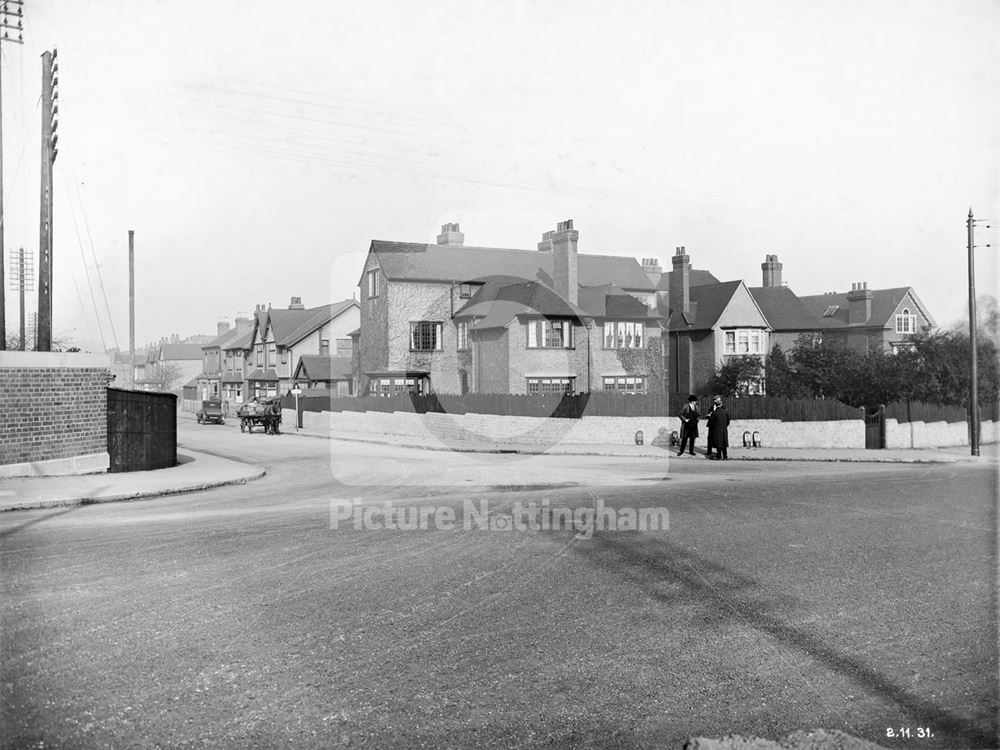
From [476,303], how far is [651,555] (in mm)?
39980

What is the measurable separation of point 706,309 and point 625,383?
356 inches

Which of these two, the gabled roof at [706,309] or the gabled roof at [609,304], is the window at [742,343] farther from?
the gabled roof at [609,304]

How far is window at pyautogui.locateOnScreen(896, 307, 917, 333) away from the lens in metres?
60.9

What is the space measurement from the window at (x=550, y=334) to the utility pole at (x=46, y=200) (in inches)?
1073

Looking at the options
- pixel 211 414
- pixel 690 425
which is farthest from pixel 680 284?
pixel 211 414

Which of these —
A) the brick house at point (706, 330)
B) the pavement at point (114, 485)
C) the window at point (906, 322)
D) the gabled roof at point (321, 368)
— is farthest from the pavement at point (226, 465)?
the window at point (906, 322)

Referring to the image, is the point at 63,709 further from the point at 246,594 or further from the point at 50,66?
the point at 50,66

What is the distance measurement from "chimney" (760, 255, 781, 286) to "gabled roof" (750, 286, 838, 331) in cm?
213

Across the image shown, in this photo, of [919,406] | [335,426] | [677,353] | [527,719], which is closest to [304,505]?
[527,719]

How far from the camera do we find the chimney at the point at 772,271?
207 ft

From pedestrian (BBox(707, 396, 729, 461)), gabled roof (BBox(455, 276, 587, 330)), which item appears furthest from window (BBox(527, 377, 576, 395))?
pedestrian (BBox(707, 396, 729, 461))

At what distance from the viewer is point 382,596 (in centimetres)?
768

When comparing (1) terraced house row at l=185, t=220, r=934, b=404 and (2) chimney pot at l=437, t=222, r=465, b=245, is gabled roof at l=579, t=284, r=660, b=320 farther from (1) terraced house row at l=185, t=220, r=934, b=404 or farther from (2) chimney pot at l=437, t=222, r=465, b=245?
(2) chimney pot at l=437, t=222, r=465, b=245

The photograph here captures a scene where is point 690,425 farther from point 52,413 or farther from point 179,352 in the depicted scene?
point 179,352
